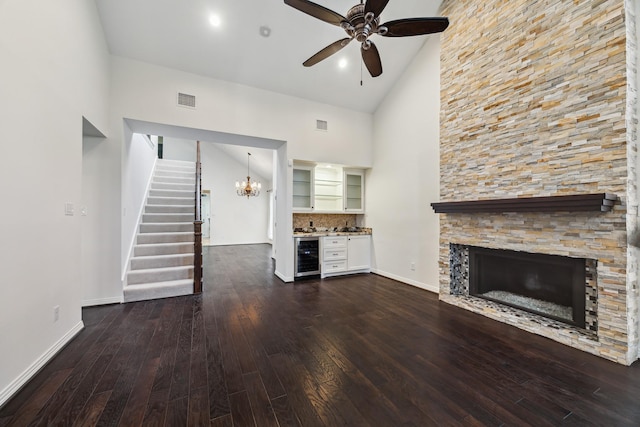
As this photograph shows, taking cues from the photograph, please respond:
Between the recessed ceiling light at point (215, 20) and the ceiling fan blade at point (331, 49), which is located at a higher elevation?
the recessed ceiling light at point (215, 20)

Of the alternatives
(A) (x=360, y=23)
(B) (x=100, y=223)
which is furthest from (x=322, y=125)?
(B) (x=100, y=223)

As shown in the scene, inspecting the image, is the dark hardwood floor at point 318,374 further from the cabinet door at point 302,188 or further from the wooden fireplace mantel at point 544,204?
the cabinet door at point 302,188

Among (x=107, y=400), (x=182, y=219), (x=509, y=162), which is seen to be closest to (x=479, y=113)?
(x=509, y=162)

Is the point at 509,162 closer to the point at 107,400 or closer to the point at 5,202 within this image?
the point at 107,400

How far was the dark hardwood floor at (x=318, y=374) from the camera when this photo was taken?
1.59 metres

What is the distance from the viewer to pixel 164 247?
4.58 meters

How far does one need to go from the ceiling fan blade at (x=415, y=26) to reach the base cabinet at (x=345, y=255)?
3.47 m

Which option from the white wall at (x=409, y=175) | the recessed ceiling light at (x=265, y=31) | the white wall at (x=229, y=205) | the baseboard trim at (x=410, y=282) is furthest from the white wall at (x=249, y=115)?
the white wall at (x=229, y=205)

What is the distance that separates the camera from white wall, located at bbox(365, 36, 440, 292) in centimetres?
410

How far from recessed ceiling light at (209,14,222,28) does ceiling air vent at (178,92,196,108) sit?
3.44 ft

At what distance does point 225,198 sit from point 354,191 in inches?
265

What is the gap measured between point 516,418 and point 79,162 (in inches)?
173

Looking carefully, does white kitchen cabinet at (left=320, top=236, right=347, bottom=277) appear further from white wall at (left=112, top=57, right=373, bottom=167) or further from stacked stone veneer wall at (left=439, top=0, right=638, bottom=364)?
stacked stone veneer wall at (left=439, top=0, right=638, bottom=364)

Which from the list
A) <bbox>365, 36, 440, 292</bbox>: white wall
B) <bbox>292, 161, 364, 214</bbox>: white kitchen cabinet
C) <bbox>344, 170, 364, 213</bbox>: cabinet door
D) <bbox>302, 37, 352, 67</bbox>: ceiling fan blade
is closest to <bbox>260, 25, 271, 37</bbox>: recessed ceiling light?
<bbox>302, 37, 352, 67</bbox>: ceiling fan blade
